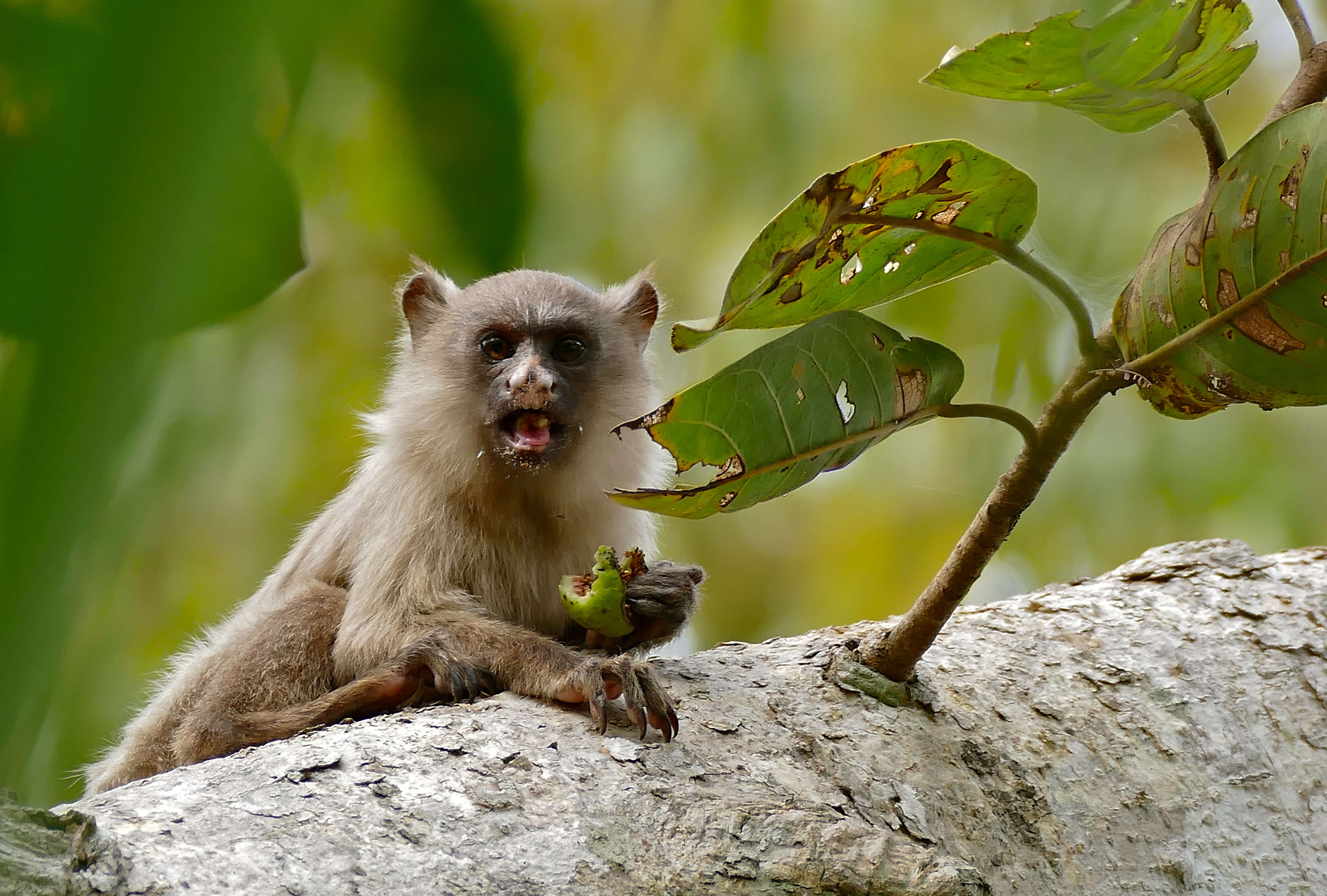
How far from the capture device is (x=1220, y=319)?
1870 mm

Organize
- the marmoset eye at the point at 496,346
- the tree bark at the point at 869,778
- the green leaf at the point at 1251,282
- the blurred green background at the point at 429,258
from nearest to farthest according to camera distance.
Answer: the blurred green background at the point at 429,258 < the tree bark at the point at 869,778 < the green leaf at the point at 1251,282 < the marmoset eye at the point at 496,346

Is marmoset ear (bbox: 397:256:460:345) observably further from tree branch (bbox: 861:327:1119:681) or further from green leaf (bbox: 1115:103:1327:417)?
green leaf (bbox: 1115:103:1327:417)

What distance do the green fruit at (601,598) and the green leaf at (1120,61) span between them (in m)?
1.30

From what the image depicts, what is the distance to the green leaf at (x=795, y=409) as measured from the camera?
6.37ft

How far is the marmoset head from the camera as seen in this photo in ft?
10.9

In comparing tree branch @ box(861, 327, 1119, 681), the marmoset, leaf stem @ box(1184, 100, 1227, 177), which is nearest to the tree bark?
tree branch @ box(861, 327, 1119, 681)

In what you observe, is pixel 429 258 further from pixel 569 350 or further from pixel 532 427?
pixel 569 350

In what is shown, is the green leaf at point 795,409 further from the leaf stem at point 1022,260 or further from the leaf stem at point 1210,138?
the leaf stem at point 1210,138

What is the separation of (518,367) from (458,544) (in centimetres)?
57

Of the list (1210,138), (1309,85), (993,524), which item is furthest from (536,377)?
(1309,85)

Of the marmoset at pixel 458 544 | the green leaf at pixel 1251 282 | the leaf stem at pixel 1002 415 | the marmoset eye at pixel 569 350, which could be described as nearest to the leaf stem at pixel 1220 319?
the green leaf at pixel 1251 282

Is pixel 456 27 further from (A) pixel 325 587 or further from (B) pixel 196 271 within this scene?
(A) pixel 325 587

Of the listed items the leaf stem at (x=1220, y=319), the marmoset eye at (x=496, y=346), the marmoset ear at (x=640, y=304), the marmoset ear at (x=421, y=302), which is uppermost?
the marmoset ear at (x=640, y=304)

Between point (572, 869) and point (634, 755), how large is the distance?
1.04ft
